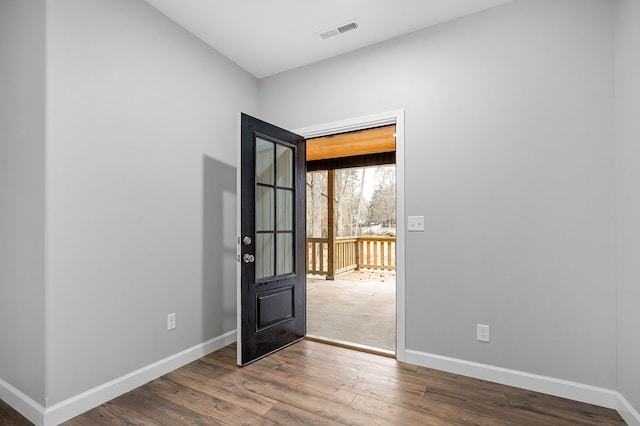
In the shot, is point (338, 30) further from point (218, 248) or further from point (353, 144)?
point (353, 144)

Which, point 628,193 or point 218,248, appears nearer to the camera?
point 628,193

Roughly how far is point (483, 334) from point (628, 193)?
1230 millimetres

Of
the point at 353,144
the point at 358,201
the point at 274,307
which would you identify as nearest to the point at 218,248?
the point at 274,307

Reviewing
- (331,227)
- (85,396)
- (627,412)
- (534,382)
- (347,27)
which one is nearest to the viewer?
(627,412)

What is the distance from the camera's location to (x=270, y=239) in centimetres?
278

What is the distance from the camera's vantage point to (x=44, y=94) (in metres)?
1.69

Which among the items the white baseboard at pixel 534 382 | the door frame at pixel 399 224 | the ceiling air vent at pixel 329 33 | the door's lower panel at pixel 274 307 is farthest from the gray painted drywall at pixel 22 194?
the white baseboard at pixel 534 382

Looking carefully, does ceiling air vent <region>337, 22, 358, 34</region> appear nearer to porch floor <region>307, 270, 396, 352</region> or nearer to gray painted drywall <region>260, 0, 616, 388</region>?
gray painted drywall <region>260, 0, 616, 388</region>

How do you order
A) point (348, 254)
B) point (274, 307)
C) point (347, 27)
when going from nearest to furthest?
point (347, 27), point (274, 307), point (348, 254)

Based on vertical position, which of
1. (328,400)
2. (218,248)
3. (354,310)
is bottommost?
(354,310)

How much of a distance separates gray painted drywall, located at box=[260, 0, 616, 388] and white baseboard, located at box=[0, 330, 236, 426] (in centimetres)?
189

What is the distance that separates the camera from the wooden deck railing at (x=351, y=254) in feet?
22.7

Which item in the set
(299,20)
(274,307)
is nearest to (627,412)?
(274,307)

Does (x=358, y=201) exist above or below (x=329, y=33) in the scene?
below
